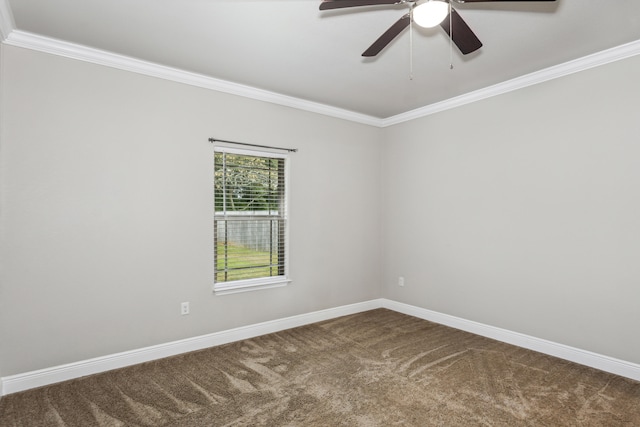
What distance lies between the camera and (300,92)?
4031mm

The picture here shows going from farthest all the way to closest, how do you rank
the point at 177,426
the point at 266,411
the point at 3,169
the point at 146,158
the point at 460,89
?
the point at 460,89 → the point at 146,158 → the point at 3,169 → the point at 266,411 → the point at 177,426

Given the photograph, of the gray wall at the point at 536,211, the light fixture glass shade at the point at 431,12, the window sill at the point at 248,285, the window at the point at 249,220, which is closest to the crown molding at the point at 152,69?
the window at the point at 249,220

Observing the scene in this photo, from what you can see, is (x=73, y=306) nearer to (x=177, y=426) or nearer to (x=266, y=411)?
(x=177, y=426)

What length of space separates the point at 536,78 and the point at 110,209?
4.18 meters

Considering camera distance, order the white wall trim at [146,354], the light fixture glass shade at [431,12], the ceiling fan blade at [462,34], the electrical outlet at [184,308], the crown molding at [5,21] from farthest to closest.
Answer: the electrical outlet at [184,308] < the white wall trim at [146,354] < the crown molding at [5,21] < the ceiling fan blade at [462,34] < the light fixture glass shade at [431,12]

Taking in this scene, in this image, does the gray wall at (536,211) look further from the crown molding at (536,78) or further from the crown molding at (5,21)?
the crown molding at (5,21)

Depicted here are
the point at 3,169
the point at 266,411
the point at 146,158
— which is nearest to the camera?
the point at 266,411

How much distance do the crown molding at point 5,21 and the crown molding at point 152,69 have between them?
65 millimetres

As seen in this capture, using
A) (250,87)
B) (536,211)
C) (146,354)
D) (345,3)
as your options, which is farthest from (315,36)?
(146,354)

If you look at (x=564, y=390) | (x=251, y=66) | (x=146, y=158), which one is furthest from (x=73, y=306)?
(x=564, y=390)

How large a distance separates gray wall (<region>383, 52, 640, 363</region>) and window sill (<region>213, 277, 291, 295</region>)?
1772mm

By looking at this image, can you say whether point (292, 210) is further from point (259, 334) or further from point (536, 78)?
point (536, 78)

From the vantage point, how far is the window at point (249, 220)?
377 cm

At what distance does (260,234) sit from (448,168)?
239cm
